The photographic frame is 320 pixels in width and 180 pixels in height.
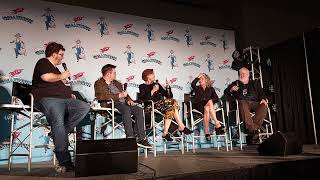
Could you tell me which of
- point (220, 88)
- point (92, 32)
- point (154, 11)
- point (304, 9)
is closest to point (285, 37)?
point (304, 9)

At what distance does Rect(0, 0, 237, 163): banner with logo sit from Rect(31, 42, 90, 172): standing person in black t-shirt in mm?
1557

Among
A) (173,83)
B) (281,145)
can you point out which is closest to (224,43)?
(173,83)

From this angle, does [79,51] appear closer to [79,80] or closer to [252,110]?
[79,80]

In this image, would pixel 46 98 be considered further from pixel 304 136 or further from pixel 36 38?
pixel 304 136

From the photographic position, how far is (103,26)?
197 inches

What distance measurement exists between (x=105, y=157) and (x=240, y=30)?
4622mm

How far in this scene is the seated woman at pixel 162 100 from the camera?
441cm

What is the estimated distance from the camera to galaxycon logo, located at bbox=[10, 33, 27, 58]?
14.0ft

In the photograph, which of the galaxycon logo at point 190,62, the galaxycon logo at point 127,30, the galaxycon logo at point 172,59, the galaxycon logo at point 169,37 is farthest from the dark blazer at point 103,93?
the galaxycon logo at point 190,62

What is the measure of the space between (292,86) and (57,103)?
4489 millimetres

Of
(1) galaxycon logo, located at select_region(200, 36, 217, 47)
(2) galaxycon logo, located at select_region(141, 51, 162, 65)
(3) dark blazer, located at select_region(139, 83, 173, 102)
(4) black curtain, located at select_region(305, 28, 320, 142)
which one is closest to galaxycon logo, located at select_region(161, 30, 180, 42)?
(2) galaxycon logo, located at select_region(141, 51, 162, 65)

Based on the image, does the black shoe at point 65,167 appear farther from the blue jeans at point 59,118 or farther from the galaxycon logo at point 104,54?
the galaxycon logo at point 104,54

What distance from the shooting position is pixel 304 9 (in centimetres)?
668

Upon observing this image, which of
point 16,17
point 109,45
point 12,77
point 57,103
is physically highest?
point 16,17
